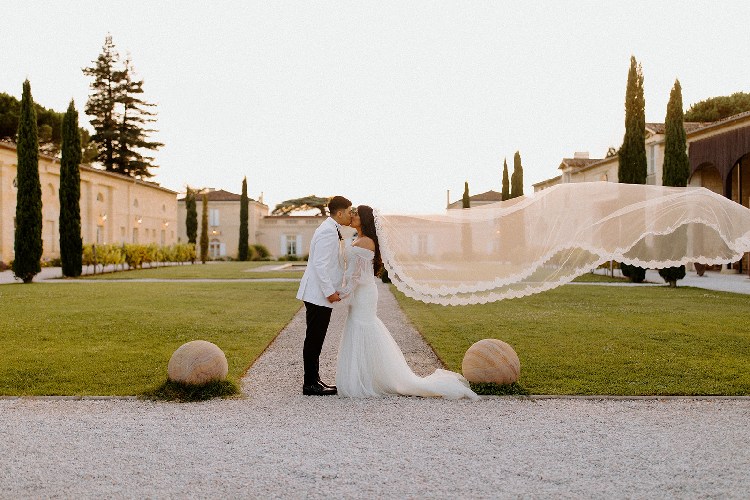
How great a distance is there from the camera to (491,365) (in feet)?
21.2

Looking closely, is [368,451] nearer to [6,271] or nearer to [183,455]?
[183,455]

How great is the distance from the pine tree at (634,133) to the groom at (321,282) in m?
19.7

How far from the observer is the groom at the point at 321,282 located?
625 centimetres

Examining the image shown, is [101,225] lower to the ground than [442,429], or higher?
higher

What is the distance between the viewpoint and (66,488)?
381cm

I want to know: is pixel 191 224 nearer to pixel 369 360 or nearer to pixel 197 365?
pixel 197 365

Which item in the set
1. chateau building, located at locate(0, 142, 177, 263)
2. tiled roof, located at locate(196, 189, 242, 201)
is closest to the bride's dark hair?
chateau building, located at locate(0, 142, 177, 263)

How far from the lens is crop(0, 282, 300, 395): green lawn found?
23.0ft

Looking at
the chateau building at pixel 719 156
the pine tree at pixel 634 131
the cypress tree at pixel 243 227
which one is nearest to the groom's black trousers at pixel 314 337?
the pine tree at pixel 634 131

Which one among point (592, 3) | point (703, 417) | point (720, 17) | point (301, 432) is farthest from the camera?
point (720, 17)

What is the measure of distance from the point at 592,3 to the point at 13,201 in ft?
93.5

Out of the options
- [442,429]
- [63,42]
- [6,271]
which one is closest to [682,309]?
[442,429]

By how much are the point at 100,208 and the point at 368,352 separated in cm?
Answer: 4109

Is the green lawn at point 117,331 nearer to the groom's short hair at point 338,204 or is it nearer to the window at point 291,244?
the groom's short hair at point 338,204
